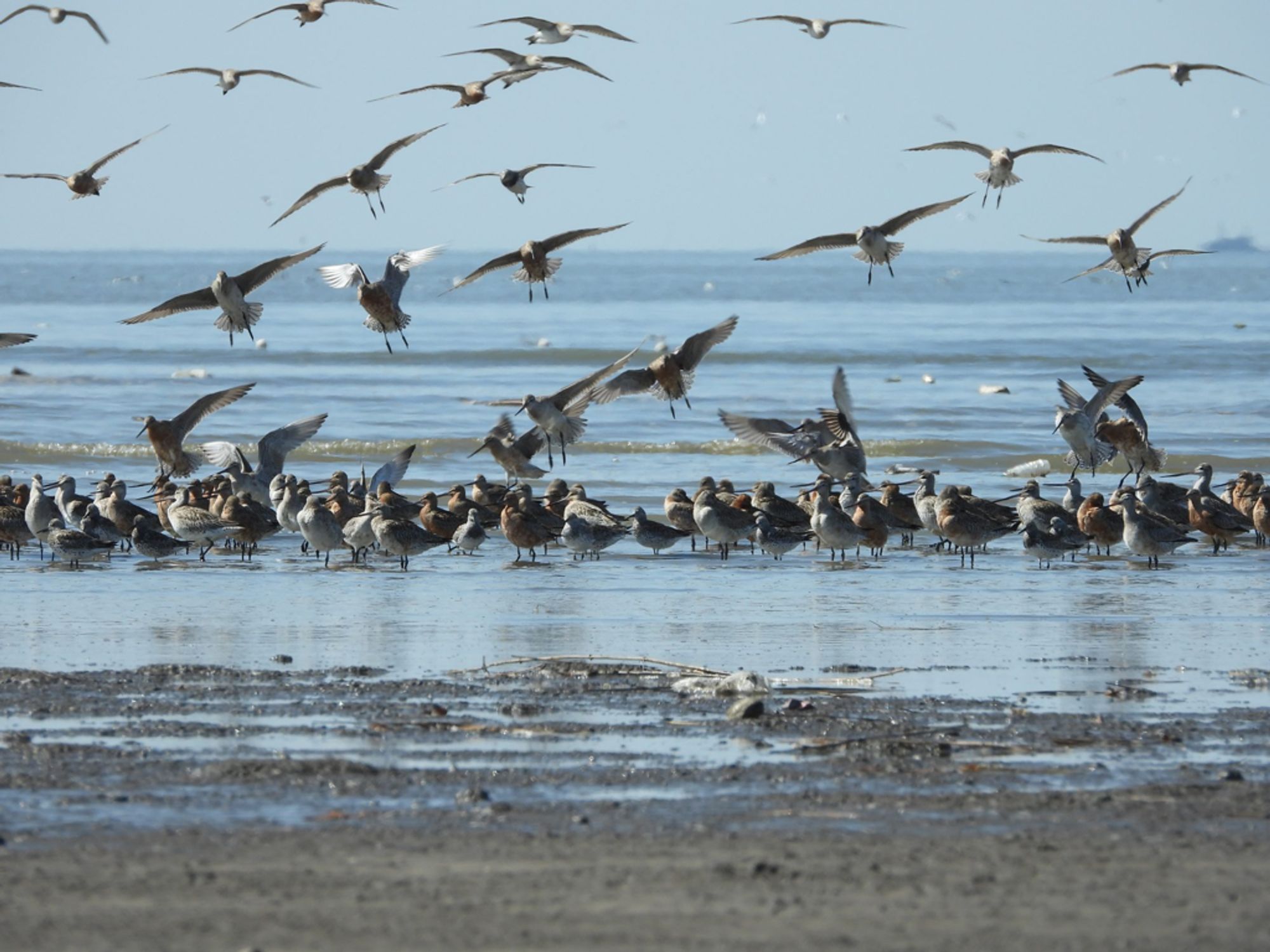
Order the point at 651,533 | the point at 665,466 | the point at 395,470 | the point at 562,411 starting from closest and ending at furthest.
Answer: the point at 651,533 < the point at 562,411 < the point at 395,470 < the point at 665,466

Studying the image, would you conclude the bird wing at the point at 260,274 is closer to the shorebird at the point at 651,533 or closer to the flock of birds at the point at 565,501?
the flock of birds at the point at 565,501

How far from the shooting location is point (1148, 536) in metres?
15.0

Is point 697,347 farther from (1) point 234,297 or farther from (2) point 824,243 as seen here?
(1) point 234,297

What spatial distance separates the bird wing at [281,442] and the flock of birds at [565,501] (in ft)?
0.49

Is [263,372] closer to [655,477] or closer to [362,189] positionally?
[655,477]

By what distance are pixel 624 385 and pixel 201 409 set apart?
483 cm

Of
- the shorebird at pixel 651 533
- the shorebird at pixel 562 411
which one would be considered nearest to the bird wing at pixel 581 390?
the shorebird at pixel 562 411

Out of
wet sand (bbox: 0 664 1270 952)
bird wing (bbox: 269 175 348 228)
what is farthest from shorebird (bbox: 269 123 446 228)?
wet sand (bbox: 0 664 1270 952)

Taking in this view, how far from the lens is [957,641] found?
10062 mm

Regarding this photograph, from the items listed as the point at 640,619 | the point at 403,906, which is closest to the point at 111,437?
the point at 640,619

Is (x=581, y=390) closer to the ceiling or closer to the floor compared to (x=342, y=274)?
closer to the floor

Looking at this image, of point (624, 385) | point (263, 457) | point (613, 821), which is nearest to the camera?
point (613, 821)

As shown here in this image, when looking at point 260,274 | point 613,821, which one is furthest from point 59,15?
point 613,821

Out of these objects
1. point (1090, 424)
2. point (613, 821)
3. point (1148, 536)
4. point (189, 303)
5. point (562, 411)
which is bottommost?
point (613, 821)
